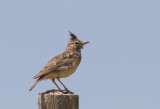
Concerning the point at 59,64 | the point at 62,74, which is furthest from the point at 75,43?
the point at 62,74

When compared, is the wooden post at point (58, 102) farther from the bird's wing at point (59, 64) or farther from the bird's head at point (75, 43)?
the bird's head at point (75, 43)

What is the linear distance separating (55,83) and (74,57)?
1.46 m

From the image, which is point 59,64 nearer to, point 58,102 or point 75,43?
point 75,43

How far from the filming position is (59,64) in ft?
30.8

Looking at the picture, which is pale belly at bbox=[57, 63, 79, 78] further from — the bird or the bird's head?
the bird's head

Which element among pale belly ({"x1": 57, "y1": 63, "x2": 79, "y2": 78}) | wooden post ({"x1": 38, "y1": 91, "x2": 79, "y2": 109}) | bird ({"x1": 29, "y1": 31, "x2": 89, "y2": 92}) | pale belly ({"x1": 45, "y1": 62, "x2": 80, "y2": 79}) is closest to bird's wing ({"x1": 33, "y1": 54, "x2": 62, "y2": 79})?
bird ({"x1": 29, "y1": 31, "x2": 89, "y2": 92})

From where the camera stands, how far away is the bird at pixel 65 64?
8736mm

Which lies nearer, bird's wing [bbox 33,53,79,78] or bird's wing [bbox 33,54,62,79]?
bird's wing [bbox 33,54,62,79]

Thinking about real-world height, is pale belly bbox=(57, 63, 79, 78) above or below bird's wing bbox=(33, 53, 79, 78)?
below

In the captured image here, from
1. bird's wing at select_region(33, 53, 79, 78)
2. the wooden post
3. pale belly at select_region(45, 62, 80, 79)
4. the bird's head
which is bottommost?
the wooden post

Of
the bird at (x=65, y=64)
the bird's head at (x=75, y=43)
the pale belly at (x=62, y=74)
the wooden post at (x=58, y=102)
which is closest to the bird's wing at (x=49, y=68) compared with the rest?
the bird at (x=65, y=64)

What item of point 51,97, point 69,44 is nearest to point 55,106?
point 51,97

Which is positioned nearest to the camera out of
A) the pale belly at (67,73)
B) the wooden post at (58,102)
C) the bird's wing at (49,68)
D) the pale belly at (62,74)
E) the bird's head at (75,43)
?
the wooden post at (58,102)

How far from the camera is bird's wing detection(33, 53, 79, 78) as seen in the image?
8758 millimetres
